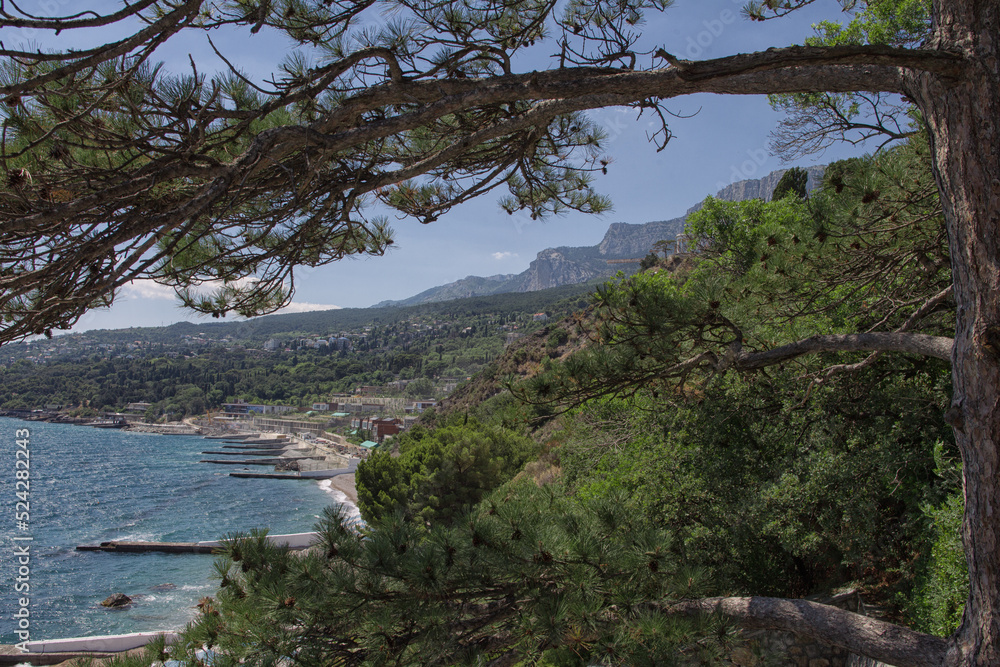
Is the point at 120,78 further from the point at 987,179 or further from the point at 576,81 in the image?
the point at 987,179

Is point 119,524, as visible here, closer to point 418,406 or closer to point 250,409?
point 418,406

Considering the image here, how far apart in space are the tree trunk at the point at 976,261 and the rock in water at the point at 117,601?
66.5 ft

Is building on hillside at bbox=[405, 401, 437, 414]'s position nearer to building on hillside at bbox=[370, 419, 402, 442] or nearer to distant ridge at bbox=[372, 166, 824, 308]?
building on hillside at bbox=[370, 419, 402, 442]

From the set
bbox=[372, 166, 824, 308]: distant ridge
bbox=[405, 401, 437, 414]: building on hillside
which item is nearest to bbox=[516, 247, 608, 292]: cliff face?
bbox=[372, 166, 824, 308]: distant ridge

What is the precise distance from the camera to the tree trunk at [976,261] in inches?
58.2

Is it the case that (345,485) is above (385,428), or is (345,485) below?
below

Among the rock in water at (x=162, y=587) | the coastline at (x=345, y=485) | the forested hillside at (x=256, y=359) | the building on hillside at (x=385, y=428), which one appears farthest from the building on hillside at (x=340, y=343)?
the rock in water at (x=162, y=587)

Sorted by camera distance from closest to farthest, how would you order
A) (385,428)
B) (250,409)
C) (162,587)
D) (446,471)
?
1. (446,471)
2. (162,587)
3. (385,428)
4. (250,409)

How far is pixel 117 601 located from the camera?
15.9m

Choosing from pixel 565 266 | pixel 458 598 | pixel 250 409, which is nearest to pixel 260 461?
Answer: pixel 250 409

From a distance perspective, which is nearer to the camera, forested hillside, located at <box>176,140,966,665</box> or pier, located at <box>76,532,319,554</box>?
forested hillside, located at <box>176,140,966,665</box>

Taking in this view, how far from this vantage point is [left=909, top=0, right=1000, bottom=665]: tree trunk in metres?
1.48

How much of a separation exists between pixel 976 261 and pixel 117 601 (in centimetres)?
2085

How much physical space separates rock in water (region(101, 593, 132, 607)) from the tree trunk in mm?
20280
